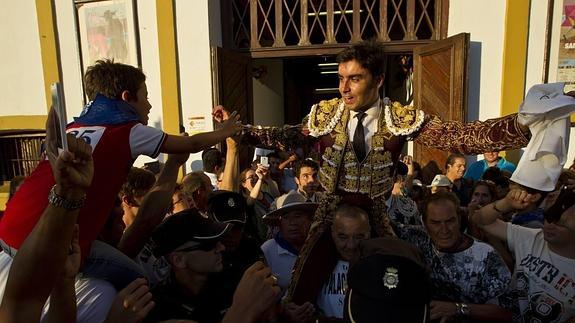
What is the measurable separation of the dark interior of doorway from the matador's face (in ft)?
20.8

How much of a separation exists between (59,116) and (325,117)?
5.37 ft

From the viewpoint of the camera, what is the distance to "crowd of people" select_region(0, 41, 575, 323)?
3.91 feet

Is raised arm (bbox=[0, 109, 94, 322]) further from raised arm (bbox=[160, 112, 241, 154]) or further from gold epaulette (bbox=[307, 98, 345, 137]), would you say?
gold epaulette (bbox=[307, 98, 345, 137])

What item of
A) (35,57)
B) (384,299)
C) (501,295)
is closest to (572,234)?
(501,295)

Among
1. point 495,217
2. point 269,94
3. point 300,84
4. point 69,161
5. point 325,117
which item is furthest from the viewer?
point 300,84

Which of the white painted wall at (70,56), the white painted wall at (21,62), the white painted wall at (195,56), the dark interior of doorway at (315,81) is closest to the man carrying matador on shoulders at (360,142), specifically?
the white painted wall at (195,56)

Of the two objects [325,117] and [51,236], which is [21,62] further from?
[51,236]

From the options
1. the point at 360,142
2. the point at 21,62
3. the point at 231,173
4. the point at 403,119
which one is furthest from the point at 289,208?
the point at 21,62

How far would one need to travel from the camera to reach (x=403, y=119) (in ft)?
7.23

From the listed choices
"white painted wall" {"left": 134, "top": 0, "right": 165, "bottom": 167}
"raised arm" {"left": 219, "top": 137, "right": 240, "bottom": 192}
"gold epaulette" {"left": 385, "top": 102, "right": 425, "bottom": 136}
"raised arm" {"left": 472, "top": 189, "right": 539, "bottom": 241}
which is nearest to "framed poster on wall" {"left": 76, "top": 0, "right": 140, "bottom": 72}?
"white painted wall" {"left": 134, "top": 0, "right": 165, "bottom": 167}

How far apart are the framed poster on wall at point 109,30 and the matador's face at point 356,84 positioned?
17.6 ft

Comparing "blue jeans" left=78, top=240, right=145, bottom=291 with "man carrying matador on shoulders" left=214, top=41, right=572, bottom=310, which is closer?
"blue jeans" left=78, top=240, right=145, bottom=291

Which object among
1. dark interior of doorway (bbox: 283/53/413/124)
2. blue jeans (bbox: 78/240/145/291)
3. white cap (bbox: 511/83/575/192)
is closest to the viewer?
white cap (bbox: 511/83/575/192)

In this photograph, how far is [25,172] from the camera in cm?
760
